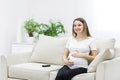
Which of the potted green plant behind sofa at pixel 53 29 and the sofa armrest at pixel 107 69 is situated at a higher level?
the potted green plant behind sofa at pixel 53 29

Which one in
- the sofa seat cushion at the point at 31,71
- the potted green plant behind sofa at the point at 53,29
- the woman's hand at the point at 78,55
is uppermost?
the potted green plant behind sofa at the point at 53,29

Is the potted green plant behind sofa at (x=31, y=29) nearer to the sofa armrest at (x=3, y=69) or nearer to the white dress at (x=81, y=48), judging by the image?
the sofa armrest at (x=3, y=69)

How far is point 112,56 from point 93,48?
28 cm

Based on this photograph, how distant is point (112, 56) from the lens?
10.4ft

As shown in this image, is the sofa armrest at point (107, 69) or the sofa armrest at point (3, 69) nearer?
the sofa armrest at point (107, 69)

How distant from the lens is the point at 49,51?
3.80 m

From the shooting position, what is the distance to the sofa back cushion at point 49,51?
148 inches

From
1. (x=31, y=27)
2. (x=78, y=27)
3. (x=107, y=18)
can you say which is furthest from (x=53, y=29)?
(x=78, y=27)

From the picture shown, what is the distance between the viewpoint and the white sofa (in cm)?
298

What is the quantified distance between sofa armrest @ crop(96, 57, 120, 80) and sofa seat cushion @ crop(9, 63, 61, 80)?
0.68 metres

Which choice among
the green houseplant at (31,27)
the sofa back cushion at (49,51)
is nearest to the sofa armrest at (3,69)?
the sofa back cushion at (49,51)

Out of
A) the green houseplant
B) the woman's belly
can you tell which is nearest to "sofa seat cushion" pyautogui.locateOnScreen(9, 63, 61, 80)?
the woman's belly

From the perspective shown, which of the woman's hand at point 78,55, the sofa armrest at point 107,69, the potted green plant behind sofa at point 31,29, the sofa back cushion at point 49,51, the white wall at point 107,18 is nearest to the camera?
the sofa armrest at point 107,69

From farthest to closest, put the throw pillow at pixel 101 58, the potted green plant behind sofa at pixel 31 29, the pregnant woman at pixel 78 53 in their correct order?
the potted green plant behind sofa at pixel 31 29 < the pregnant woman at pixel 78 53 < the throw pillow at pixel 101 58
